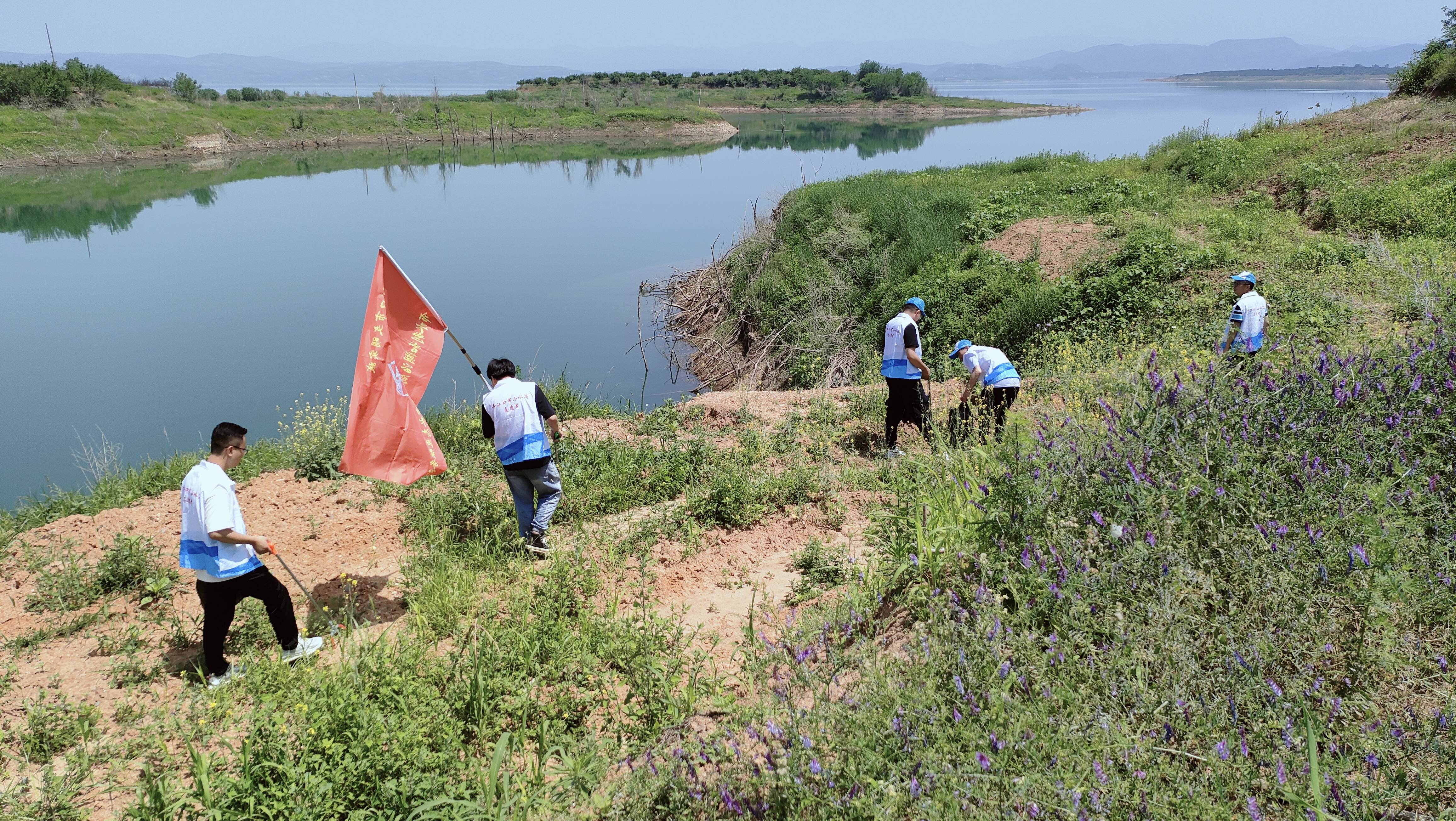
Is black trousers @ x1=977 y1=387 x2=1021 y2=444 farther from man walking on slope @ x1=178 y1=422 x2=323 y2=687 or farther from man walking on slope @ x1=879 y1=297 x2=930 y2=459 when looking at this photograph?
man walking on slope @ x1=178 y1=422 x2=323 y2=687

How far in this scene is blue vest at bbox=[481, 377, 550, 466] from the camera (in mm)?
5840

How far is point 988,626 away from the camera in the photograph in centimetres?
323

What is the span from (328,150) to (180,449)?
159 feet

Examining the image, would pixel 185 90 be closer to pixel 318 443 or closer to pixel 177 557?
pixel 318 443

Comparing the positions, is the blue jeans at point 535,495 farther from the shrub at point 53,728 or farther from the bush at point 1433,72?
the bush at point 1433,72

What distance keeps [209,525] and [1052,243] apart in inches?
534

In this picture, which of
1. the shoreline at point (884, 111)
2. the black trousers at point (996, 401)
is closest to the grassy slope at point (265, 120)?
the shoreline at point (884, 111)

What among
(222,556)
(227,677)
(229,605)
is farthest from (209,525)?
(227,677)

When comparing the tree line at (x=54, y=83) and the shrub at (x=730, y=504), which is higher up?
the tree line at (x=54, y=83)

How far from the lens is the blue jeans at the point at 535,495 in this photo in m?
6.05

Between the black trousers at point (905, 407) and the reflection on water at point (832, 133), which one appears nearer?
the black trousers at point (905, 407)

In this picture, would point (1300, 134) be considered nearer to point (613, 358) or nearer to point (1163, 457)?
point (613, 358)

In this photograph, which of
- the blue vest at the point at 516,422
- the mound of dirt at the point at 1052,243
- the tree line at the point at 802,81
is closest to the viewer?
the blue vest at the point at 516,422

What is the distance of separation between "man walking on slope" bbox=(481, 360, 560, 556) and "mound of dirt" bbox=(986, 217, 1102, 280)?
9.94 m
